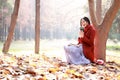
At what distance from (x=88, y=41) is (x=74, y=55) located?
58 centimetres

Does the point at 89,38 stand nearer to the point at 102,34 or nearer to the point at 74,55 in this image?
the point at 74,55

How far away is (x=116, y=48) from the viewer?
2677 centimetres

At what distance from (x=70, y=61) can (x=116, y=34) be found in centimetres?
1651

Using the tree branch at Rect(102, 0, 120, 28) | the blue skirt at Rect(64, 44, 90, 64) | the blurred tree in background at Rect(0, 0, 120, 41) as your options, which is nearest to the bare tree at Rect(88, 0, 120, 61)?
the tree branch at Rect(102, 0, 120, 28)

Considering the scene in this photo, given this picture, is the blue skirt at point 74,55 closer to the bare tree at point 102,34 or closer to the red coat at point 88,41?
the red coat at point 88,41

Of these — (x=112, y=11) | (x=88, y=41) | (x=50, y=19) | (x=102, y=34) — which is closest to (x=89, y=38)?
(x=88, y=41)

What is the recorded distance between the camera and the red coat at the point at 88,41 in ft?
30.4

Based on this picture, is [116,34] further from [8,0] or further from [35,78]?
[35,78]

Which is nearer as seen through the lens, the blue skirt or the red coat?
the blue skirt

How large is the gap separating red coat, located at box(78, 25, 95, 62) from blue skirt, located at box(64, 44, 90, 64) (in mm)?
159

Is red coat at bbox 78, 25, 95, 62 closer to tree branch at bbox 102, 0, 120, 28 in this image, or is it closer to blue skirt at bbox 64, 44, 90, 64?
blue skirt at bbox 64, 44, 90, 64

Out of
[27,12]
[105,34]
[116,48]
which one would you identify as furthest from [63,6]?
[105,34]

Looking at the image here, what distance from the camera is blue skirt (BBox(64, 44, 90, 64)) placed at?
9.15m

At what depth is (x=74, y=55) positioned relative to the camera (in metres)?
9.23
